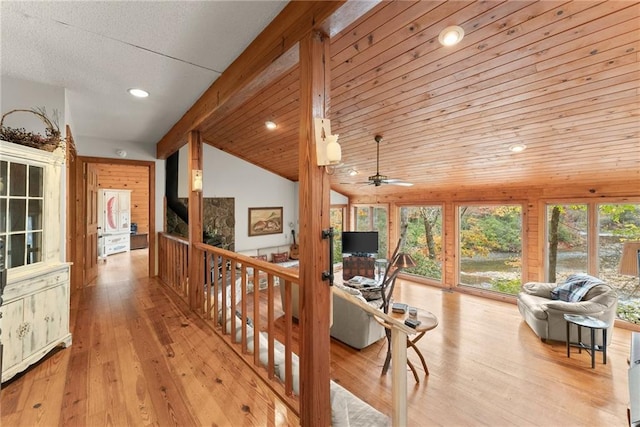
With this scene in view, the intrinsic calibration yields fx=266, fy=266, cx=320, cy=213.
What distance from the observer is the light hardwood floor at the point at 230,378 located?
1663mm

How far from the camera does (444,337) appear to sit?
3760 millimetres

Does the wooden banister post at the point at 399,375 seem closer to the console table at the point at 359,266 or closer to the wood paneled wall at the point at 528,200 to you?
the console table at the point at 359,266

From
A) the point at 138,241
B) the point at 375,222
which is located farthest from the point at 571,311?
the point at 138,241

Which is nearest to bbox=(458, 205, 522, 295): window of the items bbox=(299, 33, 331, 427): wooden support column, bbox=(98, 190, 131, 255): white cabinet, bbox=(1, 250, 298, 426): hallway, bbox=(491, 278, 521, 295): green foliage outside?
bbox=(491, 278, 521, 295): green foliage outside

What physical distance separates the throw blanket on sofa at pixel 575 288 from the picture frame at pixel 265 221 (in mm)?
5620

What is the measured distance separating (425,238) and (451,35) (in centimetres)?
526

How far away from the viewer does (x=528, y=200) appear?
4.99 metres

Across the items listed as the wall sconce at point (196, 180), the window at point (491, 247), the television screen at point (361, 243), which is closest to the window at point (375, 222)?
the television screen at point (361, 243)

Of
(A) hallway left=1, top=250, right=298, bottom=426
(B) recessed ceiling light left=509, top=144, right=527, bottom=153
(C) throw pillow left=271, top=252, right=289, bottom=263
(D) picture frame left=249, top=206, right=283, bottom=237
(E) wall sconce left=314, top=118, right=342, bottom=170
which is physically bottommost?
(A) hallway left=1, top=250, right=298, bottom=426

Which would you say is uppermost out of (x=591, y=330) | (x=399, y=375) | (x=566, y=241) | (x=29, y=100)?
(x=29, y=100)

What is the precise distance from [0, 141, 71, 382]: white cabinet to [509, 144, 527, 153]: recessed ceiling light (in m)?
4.85

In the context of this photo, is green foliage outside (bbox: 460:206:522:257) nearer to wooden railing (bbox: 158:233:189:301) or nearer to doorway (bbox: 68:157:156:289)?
wooden railing (bbox: 158:233:189:301)

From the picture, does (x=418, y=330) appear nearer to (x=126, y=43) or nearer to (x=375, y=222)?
(x=126, y=43)

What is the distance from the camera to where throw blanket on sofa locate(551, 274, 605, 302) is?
372 centimetres
